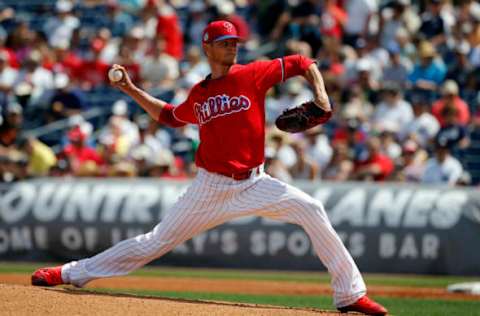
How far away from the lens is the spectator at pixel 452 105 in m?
14.4

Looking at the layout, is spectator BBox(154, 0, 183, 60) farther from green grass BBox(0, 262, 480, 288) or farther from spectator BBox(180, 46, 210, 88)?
green grass BBox(0, 262, 480, 288)

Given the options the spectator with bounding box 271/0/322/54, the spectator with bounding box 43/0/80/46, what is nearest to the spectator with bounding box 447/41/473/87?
the spectator with bounding box 271/0/322/54

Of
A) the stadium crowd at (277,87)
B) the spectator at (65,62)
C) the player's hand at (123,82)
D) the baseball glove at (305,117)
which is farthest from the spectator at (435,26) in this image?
the baseball glove at (305,117)

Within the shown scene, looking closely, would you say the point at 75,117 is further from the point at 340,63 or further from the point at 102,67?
the point at 340,63

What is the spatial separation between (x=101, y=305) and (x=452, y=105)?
27.8 ft

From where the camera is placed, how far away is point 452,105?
46.9ft

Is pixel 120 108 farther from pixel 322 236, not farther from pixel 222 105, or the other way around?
pixel 322 236

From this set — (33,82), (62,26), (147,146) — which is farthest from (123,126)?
(62,26)

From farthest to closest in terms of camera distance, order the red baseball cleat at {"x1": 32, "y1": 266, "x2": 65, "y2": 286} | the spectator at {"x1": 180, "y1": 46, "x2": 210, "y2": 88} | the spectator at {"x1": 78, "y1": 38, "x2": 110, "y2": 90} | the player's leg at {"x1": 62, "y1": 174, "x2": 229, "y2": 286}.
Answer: the spectator at {"x1": 78, "y1": 38, "x2": 110, "y2": 90}, the spectator at {"x1": 180, "y1": 46, "x2": 210, "y2": 88}, the red baseball cleat at {"x1": 32, "y1": 266, "x2": 65, "y2": 286}, the player's leg at {"x1": 62, "y1": 174, "x2": 229, "y2": 286}

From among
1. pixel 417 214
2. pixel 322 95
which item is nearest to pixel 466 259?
pixel 417 214

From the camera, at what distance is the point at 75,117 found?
1612 cm

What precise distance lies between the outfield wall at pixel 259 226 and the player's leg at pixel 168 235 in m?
5.77

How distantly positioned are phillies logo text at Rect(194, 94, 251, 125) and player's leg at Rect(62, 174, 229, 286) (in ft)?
1.58

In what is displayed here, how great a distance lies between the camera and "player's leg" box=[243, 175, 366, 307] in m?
7.20
